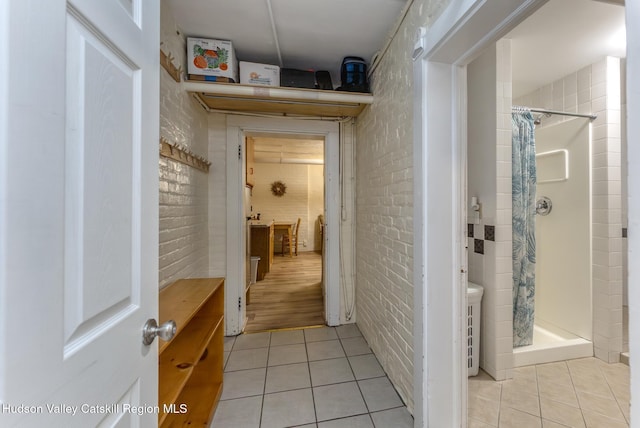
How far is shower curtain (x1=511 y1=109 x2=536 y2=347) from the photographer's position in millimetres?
1923

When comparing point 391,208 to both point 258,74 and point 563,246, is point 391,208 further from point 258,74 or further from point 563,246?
point 563,246

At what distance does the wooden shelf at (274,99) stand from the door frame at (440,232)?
2.90 feet

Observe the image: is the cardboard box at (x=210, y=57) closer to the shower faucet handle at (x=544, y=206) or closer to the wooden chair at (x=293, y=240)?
the shower faucet handle at (x=544, y=206)

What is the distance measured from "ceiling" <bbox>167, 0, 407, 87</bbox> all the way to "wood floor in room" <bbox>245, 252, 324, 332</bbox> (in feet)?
8.65

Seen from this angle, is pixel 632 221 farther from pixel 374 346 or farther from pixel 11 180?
pixel 374 346

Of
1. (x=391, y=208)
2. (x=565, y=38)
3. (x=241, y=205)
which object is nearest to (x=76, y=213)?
(x=391, y=208)

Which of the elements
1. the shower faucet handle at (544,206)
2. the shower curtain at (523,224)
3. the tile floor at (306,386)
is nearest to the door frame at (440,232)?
the tile floor at (306,386)

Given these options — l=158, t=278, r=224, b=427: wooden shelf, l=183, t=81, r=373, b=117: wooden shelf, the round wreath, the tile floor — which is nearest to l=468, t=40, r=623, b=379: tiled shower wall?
the tile floor

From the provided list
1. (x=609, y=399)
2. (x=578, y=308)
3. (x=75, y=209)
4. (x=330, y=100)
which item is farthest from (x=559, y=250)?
(x=75, y=209)

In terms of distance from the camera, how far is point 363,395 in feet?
5.31

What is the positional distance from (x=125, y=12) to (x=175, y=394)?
4.19ft

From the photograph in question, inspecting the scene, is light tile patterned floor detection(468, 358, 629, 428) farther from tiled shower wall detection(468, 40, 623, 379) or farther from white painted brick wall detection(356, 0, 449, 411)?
white painted brick wall detection(356, 0, 449, 411)

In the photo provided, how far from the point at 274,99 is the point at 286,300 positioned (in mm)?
2510

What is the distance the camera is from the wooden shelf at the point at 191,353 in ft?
3.50
